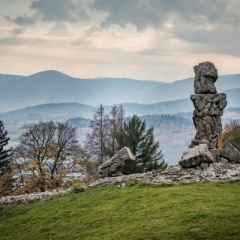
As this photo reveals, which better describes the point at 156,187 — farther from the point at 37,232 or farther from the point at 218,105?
the point at 218,105

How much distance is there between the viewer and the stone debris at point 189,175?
2177 cm

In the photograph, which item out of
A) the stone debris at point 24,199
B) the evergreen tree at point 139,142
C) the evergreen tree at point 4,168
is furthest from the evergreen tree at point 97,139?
the stone debris at point 24,199

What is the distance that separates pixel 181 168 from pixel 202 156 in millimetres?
1681

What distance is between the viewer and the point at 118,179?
24594mm

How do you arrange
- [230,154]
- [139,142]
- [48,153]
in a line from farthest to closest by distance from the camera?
[48,153], [139,142], [230,154]

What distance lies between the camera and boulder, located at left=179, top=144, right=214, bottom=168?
23.4 meters

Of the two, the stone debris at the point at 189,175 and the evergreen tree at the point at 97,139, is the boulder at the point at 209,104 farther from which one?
the evergreen tree at the point at 97,139

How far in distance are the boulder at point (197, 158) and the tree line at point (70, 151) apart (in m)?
14.0

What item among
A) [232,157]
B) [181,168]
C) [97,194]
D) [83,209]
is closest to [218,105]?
[232,157]

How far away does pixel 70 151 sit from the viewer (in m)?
43.2

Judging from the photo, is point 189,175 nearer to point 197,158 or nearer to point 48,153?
point 197,158

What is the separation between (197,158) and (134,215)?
870 cm

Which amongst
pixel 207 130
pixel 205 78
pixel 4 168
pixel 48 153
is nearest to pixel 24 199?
pixel 207 130

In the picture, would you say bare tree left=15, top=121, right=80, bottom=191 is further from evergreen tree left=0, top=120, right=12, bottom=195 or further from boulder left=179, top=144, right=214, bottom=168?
boulder left=179, top=144, right=214, bottom=168
